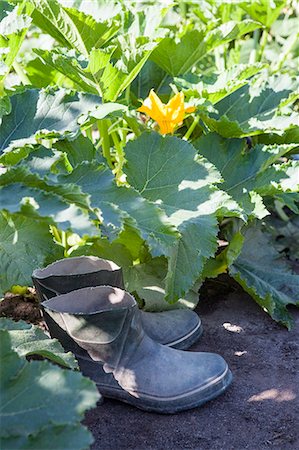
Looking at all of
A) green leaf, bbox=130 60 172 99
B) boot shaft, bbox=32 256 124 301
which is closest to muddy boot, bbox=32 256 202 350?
boot shaft, bbox=32 256 124 301

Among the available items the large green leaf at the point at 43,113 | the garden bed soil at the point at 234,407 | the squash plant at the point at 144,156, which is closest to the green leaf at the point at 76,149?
the squash plant at the point at 144,156

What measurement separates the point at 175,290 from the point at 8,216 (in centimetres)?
56

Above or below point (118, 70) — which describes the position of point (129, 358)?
below

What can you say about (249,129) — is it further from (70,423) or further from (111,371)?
(70,423)

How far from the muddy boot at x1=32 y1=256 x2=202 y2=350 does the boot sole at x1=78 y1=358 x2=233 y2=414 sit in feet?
0.70

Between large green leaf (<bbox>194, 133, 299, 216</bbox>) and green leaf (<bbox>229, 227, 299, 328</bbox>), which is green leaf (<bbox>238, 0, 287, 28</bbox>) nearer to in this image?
large green leaf (<bbox>194, 133, 299, 216</bbox>)

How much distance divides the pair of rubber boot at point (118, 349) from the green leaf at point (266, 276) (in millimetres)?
464

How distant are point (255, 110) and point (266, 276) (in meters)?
0.61

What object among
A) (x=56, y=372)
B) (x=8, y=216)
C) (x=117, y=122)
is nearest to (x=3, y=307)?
(x=8, y=216)

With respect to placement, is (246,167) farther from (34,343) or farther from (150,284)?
(34,343)

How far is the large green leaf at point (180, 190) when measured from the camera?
2.24 metres

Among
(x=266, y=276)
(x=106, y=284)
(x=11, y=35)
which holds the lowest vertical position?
(x=266, y=276)

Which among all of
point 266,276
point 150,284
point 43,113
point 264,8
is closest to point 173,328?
point 150,284

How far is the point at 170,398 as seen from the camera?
2.00m
